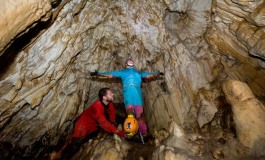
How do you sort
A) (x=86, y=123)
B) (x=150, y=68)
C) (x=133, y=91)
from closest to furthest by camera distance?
(x=86, y=123) → (x=133, y=91) → (x=150, y=68)

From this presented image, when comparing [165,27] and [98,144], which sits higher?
[165,27]

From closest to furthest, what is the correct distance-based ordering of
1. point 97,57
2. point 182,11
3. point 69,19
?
point 69,19 < point 182,11 < point 97,57

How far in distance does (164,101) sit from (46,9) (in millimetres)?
4057

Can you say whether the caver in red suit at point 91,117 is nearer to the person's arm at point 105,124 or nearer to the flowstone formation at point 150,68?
the person's arm at point 105,124

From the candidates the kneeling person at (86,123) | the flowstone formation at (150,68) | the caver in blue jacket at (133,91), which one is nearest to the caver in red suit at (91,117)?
the kneeling person at (86,123)

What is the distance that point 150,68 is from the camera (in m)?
7.12

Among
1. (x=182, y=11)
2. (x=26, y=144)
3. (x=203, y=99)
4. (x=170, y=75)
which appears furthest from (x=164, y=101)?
(x=26, y=144)

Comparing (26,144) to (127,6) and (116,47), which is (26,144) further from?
(127,6)

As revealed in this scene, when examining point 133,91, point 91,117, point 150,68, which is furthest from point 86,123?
point 150,68

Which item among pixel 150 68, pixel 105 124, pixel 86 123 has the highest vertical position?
pixel 105 124

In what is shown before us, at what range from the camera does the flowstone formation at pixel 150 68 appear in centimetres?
425

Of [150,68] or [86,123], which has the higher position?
[150,68]

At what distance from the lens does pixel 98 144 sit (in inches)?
223

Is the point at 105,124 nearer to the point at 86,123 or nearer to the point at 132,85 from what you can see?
the point at 86,123
